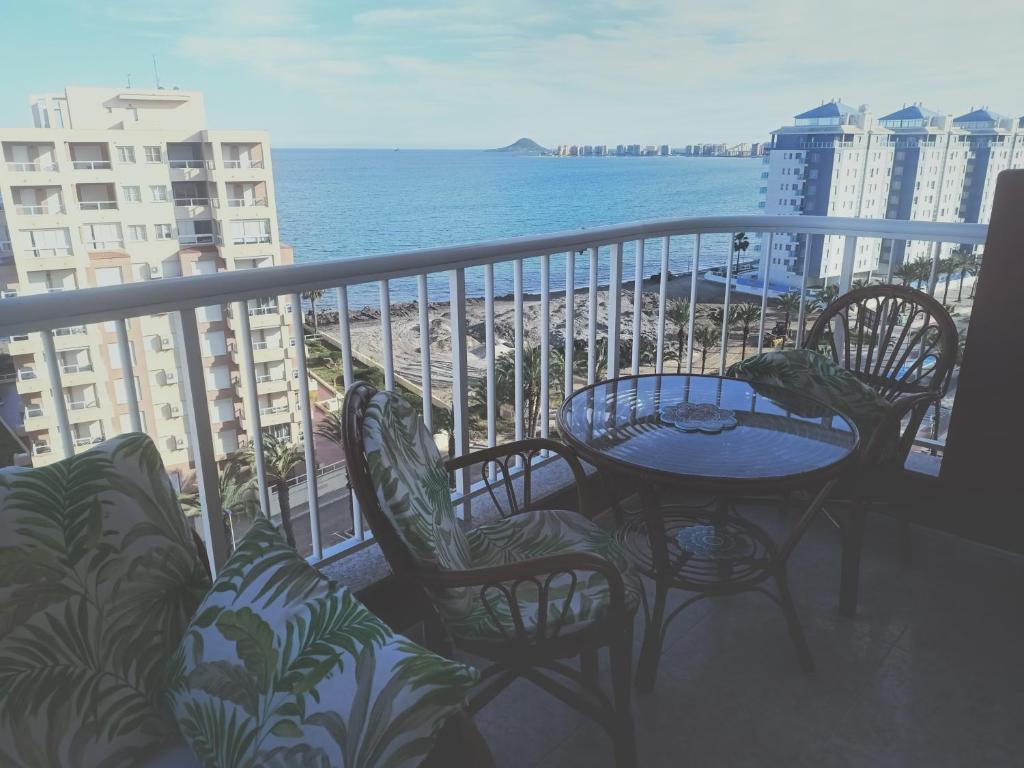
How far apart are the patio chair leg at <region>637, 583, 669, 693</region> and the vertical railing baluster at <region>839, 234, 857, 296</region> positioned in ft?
5.90

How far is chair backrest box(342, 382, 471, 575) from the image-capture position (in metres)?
1.38

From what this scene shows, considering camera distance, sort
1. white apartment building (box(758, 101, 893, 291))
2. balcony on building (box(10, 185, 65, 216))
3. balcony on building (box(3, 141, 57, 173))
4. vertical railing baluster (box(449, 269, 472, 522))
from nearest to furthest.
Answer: vertical railing baluster (box(449, 269, 472, 522)) → white apartment building (box(758, 101, 893, 291)) → balcony on building (box(10, 185, 65, 216)) → balcony on building (box(3, 141, 57, 173))

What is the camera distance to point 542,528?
6.18 feet

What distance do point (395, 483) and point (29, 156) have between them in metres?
28.7

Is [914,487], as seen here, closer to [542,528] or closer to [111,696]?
[542,528]

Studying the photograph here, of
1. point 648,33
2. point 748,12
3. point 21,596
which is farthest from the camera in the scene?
point 648,33

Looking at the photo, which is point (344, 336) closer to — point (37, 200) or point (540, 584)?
point (540, 584)

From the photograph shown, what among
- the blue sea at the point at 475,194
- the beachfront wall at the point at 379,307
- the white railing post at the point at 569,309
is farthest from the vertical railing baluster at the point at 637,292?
the blue sea at the point at 475,194

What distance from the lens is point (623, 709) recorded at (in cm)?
158

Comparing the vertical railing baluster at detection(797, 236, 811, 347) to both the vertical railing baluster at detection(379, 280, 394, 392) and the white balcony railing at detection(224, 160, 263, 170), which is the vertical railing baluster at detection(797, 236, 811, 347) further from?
the white balcony railing at detection(224, 160, 263, 170)

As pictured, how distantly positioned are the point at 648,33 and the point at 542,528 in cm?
3996

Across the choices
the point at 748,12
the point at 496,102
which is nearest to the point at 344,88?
the point at 496,102

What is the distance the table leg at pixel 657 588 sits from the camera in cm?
185

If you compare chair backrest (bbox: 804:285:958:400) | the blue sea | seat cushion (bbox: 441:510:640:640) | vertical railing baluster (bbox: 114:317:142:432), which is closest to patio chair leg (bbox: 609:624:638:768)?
seat cushion (bbox: 441:510:640:640)
